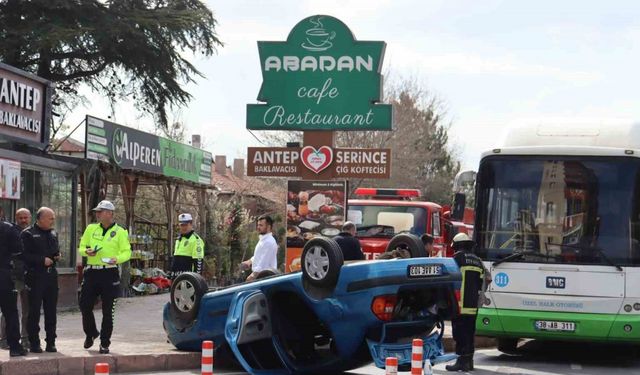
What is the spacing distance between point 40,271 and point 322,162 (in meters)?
9.44

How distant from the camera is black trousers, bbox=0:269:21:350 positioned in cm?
1300

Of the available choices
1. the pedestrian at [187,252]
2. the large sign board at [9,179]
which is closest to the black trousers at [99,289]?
the pedestrian at [187,252]

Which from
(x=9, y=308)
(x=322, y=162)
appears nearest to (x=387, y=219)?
(x=322, y=162)

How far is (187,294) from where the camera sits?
1335 cm

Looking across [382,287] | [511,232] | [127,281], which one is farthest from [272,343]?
[127,281]

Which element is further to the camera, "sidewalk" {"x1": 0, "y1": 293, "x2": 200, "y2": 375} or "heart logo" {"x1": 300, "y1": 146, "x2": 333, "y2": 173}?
"heart logo" {"x1": 300, "y1": 146, "x2": 333, "y2": 173}

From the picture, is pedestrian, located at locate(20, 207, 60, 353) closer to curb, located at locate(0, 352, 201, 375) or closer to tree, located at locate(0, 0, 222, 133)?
curb, located at locate(0, 352, 201, 375)

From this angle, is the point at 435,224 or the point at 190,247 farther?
the point at 435,224

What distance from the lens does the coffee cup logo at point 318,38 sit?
2242cm

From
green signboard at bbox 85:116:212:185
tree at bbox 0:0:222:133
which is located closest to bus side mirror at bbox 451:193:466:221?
green signboard at bbox 85:116:212:185

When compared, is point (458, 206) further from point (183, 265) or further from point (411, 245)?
point (183, 265)

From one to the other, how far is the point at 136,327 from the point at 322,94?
22.1ft

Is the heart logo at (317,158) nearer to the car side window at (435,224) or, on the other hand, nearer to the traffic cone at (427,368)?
the car side window at (435,224)

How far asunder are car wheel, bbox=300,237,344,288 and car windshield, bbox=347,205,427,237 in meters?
11.3
